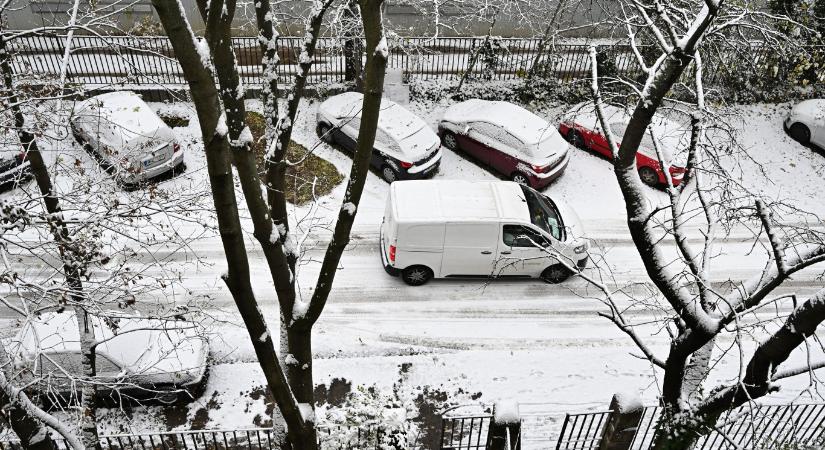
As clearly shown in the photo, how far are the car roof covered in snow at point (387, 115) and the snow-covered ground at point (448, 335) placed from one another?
4.22 feet

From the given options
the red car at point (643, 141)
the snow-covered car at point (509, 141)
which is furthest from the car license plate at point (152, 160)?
the red car at point (643, 141)

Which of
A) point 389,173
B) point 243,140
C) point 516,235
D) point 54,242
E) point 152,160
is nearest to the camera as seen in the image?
point 243,140

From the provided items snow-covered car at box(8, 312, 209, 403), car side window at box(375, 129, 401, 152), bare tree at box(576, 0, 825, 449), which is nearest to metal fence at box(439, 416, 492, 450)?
bare tree at box(576, 0, 825, 449)

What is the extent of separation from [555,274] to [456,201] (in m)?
2.47

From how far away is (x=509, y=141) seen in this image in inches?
538

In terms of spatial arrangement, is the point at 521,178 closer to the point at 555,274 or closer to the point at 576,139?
the point at 576,139

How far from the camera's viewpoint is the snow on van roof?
10672 millimetres

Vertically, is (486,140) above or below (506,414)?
above

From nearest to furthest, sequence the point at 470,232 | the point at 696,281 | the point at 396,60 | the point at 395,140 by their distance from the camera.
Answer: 1. the point at 696,281
2. the point at 470,232
3. the point at 395,140
4. the point at 396,60

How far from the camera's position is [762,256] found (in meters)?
12.9

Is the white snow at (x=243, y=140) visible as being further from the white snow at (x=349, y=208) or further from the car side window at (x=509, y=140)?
the car side window at (x=509, y=140)

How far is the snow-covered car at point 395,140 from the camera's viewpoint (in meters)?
13.2

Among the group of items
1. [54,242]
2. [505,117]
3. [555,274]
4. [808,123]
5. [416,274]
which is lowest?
[555,274]

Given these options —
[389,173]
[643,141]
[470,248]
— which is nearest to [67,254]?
[470,248]
